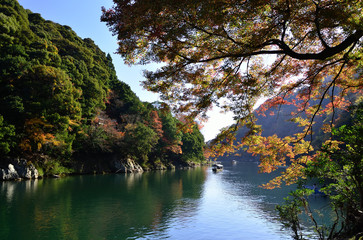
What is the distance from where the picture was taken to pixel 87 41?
38719mm

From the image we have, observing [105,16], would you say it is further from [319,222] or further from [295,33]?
[319,222]

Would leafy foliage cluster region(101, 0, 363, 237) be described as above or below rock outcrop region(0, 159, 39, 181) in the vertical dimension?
above

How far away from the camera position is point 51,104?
65.8 ft

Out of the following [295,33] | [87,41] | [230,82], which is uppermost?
[87,41]

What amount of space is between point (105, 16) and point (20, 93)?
18.6 m

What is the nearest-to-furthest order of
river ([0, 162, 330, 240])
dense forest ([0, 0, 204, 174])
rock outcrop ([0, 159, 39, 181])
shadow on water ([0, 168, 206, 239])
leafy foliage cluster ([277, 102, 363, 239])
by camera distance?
leafy foliage cluster ([277, 102, 363, 239]) < shadow on water ([0, 168, 206, 239]) < river ([0, 162, 330, 240]) < rock outcrop ([0, 159, 39, 181]) < dense forest ([0, 0, 204, 174])

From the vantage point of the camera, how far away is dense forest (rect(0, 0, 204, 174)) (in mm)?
19375

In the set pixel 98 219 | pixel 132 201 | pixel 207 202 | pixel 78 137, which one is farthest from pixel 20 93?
pixel 207 202

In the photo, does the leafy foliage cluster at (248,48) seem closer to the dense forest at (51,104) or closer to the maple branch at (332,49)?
the maple branch at (332,49)

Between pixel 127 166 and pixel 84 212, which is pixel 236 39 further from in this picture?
pixel 127 166

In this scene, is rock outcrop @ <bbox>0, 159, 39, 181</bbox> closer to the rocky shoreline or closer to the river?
the rocky shoreline

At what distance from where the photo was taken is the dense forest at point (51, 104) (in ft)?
63.6

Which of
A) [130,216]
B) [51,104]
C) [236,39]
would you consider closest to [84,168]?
[51,104]

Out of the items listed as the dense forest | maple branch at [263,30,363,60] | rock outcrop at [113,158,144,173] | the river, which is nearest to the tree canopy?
maple branch at [263,30,363,60]
